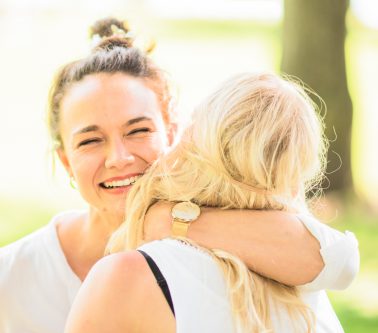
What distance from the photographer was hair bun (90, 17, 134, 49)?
3.07m

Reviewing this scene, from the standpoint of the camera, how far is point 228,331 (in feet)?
6.53

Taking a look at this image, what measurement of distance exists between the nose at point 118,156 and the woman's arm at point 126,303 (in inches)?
29.5

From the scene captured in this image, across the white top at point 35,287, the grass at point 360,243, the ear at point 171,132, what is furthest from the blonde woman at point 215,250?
the grass at point 360,243

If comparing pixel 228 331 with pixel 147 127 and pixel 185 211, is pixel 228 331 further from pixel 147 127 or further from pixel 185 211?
pixel 147 127

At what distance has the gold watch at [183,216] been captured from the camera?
2.17 metres

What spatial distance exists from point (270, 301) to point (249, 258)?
137 millimetres

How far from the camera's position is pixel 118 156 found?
8.78 ft

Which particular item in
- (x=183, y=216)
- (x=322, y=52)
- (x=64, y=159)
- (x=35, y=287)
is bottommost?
(x=35, y=287)

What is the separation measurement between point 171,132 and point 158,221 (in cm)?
83

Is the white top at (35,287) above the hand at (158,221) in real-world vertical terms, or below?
below

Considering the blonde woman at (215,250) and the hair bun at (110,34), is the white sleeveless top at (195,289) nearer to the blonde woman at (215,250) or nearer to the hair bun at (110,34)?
the blonde woman at (215,250)

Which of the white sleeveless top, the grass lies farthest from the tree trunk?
the white sleeveless top

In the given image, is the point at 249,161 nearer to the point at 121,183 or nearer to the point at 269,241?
the point at 269,241

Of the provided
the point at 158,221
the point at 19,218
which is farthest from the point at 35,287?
the point at 19,218
